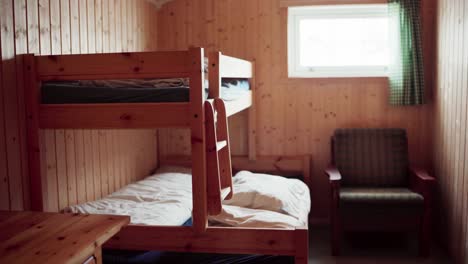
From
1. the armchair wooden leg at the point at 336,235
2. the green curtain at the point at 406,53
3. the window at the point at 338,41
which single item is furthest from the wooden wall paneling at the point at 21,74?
the green curtain at the point at 406,53

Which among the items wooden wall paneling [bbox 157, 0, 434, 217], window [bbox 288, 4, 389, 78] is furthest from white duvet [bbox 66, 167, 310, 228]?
window [bbox 288, 4, 389, 78]

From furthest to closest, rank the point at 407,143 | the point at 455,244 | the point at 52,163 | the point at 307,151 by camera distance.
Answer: the point at 307,151, the point at 407,143, the point at 455,244, the point at 52,163

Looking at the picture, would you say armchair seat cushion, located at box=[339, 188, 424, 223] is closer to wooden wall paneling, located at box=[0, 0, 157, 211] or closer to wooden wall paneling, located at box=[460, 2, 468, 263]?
wooden wall paneling, located at box=[460, 2, 468, 263]

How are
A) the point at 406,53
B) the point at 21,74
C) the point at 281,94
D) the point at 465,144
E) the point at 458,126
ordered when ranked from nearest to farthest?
the point at 21,74 → the point at 465,144 → the point at 458,126 → the point at 406,53 → the point at 281,94

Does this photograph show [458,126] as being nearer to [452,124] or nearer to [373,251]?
[452,124]

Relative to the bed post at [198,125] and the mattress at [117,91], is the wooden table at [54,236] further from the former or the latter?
the mattress at [117,91]

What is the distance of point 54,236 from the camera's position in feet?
5.18

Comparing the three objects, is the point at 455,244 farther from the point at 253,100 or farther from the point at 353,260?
the point at 253,100

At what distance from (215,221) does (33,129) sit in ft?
3.37

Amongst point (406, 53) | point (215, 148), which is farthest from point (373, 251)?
point (215, 148)

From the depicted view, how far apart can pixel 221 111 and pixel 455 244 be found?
1998 mm

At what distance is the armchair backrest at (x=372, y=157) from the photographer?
395 cm

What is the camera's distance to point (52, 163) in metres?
2.75

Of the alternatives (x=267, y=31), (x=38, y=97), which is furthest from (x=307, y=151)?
(x=38, y=97)
